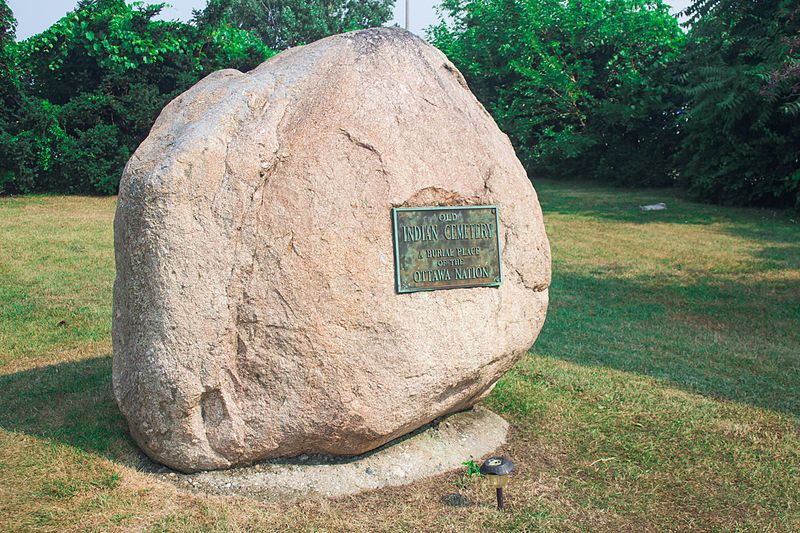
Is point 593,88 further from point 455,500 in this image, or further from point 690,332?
point 455,500

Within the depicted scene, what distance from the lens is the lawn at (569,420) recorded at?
3.71 metres

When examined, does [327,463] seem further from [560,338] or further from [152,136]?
[560,338]

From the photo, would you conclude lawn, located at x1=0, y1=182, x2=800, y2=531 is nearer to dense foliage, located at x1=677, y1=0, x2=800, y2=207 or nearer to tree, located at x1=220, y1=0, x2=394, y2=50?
dense foliage, located at x1=677, y1=0, x2=800, y2=207

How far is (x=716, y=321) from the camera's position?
806 cm

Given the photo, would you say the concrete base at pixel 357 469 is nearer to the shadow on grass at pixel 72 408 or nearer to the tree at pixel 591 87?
the shadow on grass at pixel 72 408

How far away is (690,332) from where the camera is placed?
761 centimetres

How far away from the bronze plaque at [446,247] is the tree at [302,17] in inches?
1251

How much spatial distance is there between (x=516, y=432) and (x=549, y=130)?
17120 millimetres

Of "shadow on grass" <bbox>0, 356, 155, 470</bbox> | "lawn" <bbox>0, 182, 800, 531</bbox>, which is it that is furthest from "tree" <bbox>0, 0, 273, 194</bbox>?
"shadow on grass" <bbox>0, 356, 155, 470</bbox>

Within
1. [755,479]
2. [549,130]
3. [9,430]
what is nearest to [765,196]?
[549,130]

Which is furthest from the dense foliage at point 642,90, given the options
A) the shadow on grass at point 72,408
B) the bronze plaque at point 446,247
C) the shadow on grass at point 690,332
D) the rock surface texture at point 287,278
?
the shadow on grass at point 72,408

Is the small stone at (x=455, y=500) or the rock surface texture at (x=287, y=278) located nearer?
the rock surface texture at (x=287, y=278)

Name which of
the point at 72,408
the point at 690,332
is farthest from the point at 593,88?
the point at 72,408

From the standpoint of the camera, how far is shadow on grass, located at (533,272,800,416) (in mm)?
6070
